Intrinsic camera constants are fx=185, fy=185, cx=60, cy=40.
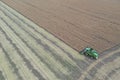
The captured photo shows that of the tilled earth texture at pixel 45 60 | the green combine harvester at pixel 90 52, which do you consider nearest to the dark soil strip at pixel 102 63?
the tilled earth texture at pixel 45 60

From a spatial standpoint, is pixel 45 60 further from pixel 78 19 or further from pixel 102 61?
pixel 78 19

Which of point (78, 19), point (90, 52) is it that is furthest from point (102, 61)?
point (78, 19)

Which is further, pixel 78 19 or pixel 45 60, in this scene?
pixel 78 19

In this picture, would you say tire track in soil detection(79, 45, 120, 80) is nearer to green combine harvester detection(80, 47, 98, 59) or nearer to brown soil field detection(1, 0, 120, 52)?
green combine harvester detection(80, 47, 98, 59)

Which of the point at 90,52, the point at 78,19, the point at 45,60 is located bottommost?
the point at 45,60

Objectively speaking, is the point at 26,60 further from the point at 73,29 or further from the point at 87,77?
the point at 73,29

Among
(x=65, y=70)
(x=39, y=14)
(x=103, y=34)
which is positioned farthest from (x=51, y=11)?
(x=65, y=70)

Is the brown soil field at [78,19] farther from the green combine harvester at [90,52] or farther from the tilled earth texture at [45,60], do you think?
the tilled earth texture at [45,60]
